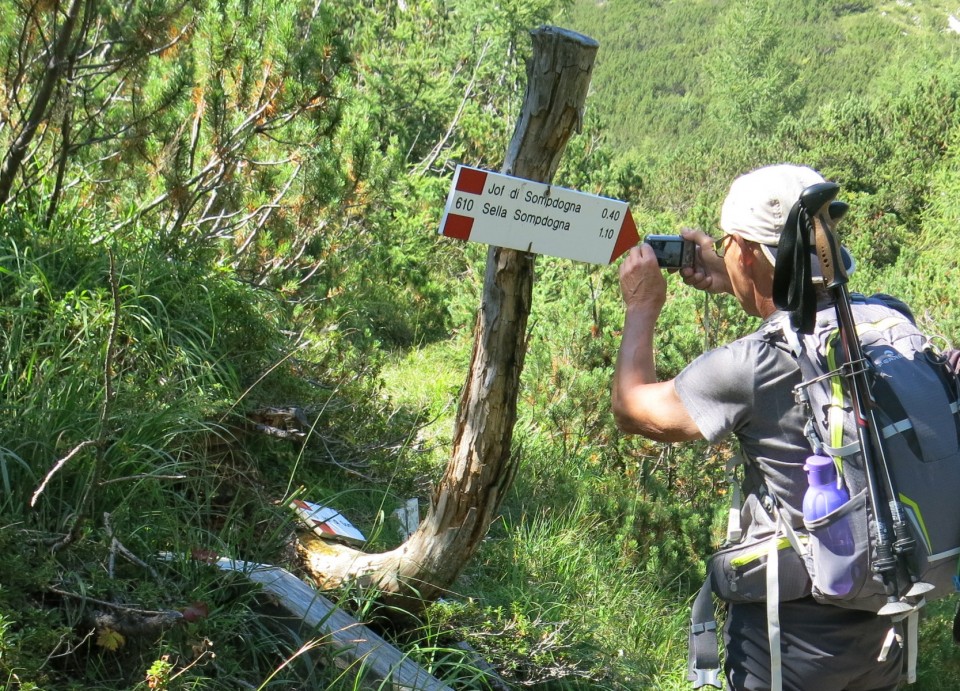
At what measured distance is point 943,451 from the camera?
2.08 m

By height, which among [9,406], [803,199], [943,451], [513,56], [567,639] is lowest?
[567,639]

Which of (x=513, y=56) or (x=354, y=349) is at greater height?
(x=513, y=56)

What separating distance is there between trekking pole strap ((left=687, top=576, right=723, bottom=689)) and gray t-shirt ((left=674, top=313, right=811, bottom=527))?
15.8 inches

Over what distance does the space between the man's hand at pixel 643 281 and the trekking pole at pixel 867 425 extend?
487 mm

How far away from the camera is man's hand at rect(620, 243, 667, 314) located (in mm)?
2508

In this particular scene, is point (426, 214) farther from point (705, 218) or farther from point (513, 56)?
point (513, 56)

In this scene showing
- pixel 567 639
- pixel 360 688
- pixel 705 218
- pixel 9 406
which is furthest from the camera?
pixel 705 218

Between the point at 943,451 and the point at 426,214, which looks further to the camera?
the point at 426,214

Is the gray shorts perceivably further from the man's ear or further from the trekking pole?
the man's ear

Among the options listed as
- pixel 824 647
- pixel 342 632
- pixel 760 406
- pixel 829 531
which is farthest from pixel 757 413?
pixel 342 632

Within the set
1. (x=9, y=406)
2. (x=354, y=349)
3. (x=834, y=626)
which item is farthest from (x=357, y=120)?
(x=834, y=626)

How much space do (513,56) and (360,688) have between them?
633 inches

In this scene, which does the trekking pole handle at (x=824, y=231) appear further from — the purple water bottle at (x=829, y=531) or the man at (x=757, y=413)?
the purple water bottle at (x=829, y=531)

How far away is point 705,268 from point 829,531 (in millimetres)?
879
